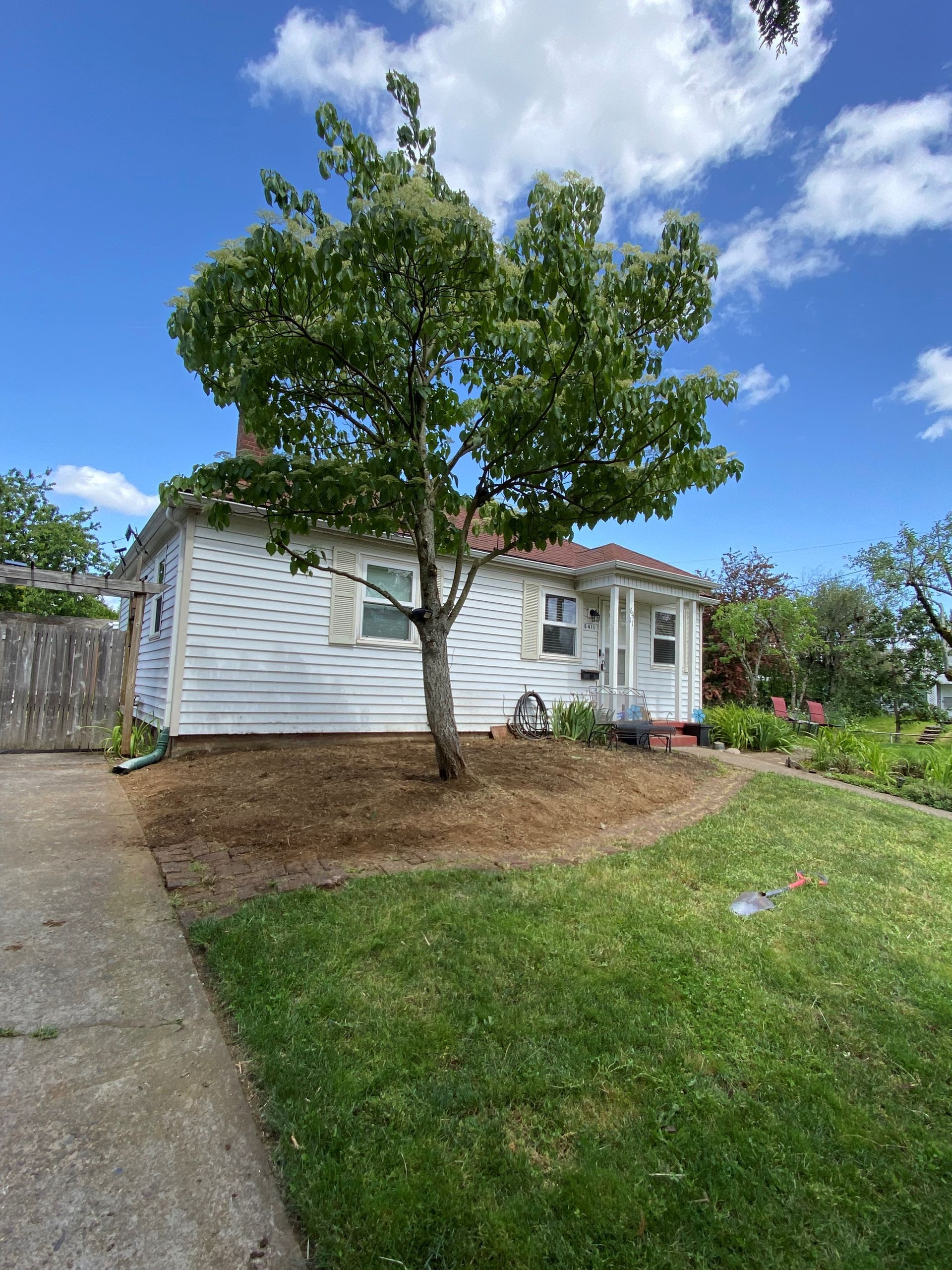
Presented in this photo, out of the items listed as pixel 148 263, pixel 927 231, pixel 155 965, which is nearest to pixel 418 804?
pixel 155 965

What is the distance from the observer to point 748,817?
564cm

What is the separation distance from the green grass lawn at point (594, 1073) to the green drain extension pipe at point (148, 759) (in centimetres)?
480

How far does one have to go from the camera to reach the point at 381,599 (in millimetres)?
9125

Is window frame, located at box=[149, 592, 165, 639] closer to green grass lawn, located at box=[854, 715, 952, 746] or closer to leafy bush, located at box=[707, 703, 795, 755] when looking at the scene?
leafy bush, located at box=[707, 703, 795, 755]

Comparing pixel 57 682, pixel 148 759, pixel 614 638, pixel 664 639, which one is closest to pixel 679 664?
pixel 664 639

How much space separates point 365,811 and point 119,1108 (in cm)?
308

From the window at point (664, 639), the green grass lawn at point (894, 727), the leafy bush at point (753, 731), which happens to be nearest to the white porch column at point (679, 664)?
the window at point (664, 639)

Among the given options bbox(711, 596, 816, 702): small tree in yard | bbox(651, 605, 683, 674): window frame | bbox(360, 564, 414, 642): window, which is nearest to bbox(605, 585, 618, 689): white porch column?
bbox(651, 605, 683, 674): window frame

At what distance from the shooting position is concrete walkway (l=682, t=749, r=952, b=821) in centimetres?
714

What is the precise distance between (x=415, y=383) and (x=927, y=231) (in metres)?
10.2

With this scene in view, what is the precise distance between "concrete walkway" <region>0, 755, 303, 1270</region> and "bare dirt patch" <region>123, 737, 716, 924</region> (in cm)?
60

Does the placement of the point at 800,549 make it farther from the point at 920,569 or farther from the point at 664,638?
the point at 664,638

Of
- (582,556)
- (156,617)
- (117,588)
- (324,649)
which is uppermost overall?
(582,556)

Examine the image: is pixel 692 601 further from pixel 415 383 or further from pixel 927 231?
pixel 415 383
